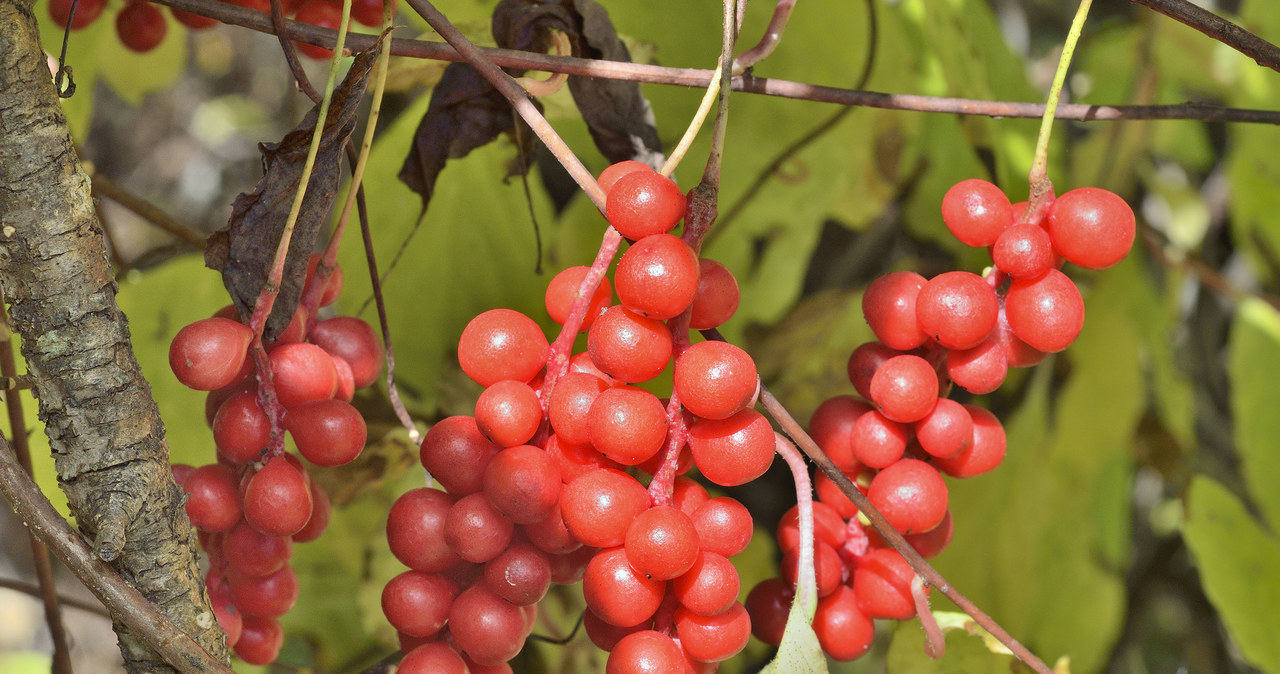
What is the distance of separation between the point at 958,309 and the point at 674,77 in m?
0.12

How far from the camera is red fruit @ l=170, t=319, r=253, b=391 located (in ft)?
0.96

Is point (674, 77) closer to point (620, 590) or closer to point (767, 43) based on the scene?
point (767, 43)

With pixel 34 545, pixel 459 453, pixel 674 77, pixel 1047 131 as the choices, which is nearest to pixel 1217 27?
pixel 1047 131

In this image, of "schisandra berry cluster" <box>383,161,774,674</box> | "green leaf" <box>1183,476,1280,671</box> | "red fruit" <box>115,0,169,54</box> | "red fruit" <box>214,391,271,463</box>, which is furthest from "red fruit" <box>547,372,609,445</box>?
"green leaf" <box>1183,476,1280,671</box>

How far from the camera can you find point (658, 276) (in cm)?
26

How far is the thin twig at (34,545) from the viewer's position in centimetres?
39

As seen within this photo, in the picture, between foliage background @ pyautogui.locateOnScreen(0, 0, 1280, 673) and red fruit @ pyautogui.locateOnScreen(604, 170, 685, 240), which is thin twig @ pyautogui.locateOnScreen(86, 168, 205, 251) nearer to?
foliage background @ pyautogui.locateOnScreen(0, 0, 1280, 673)

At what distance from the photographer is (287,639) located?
0.51 metres

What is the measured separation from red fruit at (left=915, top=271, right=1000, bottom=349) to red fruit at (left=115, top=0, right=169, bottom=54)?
386mm

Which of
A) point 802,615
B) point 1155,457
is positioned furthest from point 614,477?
point 1155,457

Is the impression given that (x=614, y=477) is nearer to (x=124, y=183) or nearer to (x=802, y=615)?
(x=802, y=615)

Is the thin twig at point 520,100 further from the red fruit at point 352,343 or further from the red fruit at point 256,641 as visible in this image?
the red fruit at point 256,641

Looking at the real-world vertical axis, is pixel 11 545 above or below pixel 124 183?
below

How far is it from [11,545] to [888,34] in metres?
0.69
